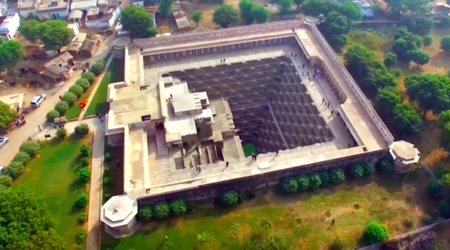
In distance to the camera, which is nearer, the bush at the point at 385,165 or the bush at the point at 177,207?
the bush at the point at 177,207

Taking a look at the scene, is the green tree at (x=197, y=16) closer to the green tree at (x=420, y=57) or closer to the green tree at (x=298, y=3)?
the green tree at (x=298, y=3)

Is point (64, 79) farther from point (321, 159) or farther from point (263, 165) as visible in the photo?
point (321, 159)

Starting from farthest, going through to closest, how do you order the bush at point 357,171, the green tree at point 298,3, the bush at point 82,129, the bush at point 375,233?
1. the green tree at point 298,3
2. the bush at point 82,129
3. the bush at point 357,171
4. the bush at point 375,233

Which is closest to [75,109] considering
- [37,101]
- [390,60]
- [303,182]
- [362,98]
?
[37,101]

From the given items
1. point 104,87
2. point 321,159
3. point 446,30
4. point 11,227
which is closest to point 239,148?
point 321,159

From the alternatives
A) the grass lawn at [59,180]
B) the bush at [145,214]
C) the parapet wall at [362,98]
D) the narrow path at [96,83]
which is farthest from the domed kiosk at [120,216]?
the parapet wall at [362,98]

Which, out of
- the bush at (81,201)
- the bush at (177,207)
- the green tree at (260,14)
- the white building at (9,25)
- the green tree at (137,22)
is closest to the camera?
the bush at (177,207)

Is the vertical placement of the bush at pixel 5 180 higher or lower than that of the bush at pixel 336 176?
higher
